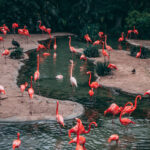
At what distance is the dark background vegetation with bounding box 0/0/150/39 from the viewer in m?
24.8

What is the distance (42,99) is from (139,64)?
6.49 metres

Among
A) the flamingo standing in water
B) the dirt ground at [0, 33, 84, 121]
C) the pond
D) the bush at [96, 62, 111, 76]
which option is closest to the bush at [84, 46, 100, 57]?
the pond

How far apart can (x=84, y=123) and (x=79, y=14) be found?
57.4 feet

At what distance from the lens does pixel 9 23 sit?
25094 mm

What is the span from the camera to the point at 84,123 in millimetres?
9727

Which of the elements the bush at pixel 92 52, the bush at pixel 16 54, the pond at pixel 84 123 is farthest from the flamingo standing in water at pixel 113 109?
A: the bush at pixel 16 54

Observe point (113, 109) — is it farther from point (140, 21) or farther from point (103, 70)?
point (140, 21)

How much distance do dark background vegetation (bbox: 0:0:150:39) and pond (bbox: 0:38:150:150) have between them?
10.6m

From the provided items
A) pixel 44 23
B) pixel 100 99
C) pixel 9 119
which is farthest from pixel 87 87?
pixel 44 23

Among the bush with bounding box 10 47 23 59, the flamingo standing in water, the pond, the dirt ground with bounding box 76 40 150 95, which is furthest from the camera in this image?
the bush with bounding box 10 47 23 59

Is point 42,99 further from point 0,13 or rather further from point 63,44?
point 0,13

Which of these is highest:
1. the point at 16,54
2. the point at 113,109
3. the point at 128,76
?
the point at 16,54

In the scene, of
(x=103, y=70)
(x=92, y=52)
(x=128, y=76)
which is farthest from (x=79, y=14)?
(x=128, y=76)

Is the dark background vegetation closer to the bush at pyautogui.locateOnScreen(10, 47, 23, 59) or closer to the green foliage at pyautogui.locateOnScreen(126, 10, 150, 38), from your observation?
the green foliage at pyautogui.locateOnScreen(126, 10, 150, 38)
